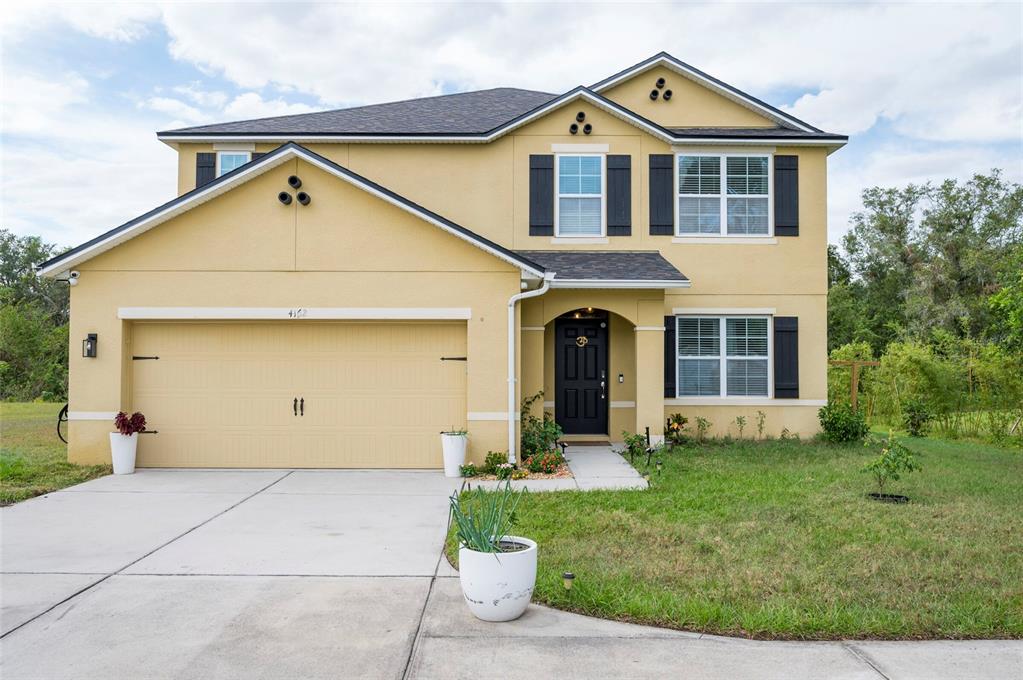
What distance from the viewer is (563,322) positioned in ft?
44.3

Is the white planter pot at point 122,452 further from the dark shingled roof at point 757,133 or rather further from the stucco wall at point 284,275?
the dark shingled roof at point 757,133

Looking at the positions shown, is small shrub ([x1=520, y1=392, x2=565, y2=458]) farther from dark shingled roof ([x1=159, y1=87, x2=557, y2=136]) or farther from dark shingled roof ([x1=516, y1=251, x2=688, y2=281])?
dark shingled roof ([x1=159, y1=87, x2=557, y2=136])

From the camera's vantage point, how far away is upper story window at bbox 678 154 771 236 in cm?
1352

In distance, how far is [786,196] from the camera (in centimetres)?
1355

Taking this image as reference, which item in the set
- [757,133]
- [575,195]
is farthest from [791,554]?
[757,133]

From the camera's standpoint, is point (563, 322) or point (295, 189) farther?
point (563, 322)

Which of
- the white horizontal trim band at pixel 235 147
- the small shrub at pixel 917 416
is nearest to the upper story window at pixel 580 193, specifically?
the white horizontal trim band at pixel 235 147

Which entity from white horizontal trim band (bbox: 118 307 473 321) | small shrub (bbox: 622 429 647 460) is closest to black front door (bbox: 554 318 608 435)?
small shrub (bbox: 622 429 647 460)

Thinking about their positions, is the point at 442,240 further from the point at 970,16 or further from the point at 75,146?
the point at 75,146

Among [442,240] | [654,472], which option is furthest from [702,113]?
[654,472]

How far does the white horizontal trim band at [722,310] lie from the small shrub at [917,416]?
4994 mm

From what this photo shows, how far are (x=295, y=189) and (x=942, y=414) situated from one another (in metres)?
13.8

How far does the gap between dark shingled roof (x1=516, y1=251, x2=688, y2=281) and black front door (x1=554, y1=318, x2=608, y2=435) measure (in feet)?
4.10

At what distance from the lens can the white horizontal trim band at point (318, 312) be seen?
10.5m
